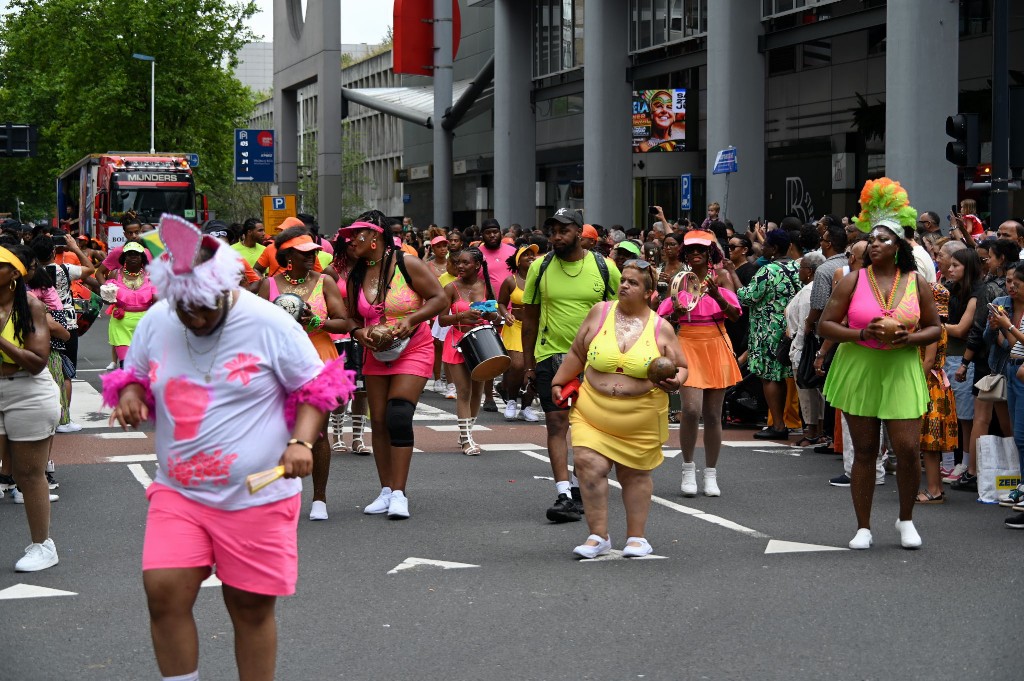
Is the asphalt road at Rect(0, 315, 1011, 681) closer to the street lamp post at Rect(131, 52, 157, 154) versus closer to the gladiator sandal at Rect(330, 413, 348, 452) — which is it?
the gladiator sandal at Rect(330, 413, 348, 452)

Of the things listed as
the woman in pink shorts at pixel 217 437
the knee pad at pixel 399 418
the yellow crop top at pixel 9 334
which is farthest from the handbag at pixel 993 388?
the woman in pink shorts at pixel 217 437

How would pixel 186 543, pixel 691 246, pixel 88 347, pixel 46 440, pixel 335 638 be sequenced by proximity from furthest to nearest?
pixel 88 347 < pixel 691 246 < pixel 46 440 < pixel 335 638 < pixel 186 543

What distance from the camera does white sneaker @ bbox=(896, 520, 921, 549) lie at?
28.3 feet

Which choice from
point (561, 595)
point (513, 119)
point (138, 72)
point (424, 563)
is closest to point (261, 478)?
point (561, 595)

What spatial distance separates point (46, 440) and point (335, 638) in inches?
98.6

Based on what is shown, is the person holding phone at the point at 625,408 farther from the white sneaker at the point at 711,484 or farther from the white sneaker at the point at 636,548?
the white sneaker at the point at 711,484

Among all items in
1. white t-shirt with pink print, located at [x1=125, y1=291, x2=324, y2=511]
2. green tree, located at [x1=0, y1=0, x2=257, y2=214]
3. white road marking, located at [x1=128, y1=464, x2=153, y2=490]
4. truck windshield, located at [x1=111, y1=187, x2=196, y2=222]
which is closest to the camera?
white t-shirt with pink print, located at [x1=125, y1=291, x2=324, y2=511]

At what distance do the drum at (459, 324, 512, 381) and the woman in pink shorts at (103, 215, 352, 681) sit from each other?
521cm

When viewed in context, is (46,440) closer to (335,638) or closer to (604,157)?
(335,638)

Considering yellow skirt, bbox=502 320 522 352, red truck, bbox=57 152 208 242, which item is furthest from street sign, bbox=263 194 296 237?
yellow skirt, bbox=502 320 522 352

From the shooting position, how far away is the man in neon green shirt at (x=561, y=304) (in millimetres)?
9602

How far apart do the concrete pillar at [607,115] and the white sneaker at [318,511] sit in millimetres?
26923

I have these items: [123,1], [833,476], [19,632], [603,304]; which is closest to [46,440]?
[19,632]

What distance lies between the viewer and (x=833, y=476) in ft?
38.8
